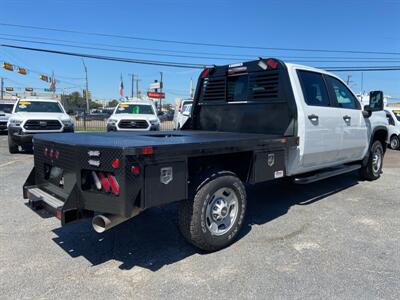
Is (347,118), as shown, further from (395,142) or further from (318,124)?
(395,142)

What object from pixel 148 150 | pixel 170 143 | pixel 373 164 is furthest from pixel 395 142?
pixel 148 150

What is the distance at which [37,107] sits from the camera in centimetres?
1318

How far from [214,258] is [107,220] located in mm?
1263

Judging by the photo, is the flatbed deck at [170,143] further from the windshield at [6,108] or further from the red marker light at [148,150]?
the windshield at [6,108]

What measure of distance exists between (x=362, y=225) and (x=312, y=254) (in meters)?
1.41

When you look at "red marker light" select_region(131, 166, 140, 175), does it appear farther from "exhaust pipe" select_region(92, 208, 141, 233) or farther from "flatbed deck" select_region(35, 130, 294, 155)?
"exhaust pipe" select_region(92, 208, 141, 233)

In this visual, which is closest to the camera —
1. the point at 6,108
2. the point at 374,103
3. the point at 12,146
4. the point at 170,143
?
the point at 170,143

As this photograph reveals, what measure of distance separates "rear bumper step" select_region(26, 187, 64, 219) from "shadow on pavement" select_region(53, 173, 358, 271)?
24.9 inches

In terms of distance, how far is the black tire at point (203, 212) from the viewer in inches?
146

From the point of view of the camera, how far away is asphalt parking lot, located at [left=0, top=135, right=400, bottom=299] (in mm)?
3188

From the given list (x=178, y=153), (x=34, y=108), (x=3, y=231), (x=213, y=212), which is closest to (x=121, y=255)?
(x=213, y=212)

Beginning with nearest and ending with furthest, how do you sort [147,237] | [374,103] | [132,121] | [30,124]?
1. [147,237]
2. [374,103]
3. [30,124]
4. [132,121]

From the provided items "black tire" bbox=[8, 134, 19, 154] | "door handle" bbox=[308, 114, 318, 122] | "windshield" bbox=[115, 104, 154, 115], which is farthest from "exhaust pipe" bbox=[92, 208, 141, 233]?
"windshield" bbox=[115, 104, 154, 115]

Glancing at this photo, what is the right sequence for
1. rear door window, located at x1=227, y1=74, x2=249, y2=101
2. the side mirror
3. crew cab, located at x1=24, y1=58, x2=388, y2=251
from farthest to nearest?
the side mirror, rear door window, located at x1=227, y1=74, x2=249, y2=101, crew cab, located at x1=24, y1=58, x2=388, y2=251
